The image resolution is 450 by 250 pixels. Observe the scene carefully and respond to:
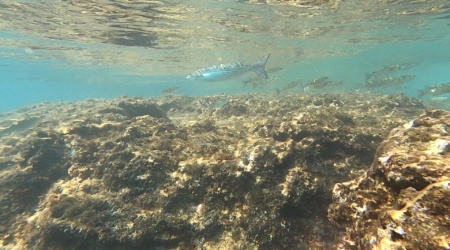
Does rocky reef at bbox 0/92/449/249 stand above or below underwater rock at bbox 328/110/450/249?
below

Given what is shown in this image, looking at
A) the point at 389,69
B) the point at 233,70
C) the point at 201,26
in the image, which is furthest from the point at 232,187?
the point at 389,69

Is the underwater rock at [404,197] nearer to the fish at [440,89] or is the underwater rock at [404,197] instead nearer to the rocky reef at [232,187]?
the rocky reef at [232,187]

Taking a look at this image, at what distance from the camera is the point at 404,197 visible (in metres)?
2.95

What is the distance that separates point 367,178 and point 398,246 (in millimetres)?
1397

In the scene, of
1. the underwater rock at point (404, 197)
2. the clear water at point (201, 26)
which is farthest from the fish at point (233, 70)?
the underwater rock at point (404, 197)

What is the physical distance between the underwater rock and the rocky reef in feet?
0.05

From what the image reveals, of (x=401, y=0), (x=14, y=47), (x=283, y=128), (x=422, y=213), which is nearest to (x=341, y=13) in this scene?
(x=401, y=0)

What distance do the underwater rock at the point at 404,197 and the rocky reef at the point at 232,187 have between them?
0.05 ft

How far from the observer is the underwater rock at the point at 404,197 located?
256cm

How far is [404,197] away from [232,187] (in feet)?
9.94

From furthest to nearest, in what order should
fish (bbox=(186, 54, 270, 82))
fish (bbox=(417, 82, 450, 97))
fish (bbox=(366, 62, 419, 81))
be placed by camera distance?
fish (bbox=(366, 62, 419, 81)), fish (bbox=(417, 82, 450, 97)), fish (bbox=(186, 54, 270, 82))

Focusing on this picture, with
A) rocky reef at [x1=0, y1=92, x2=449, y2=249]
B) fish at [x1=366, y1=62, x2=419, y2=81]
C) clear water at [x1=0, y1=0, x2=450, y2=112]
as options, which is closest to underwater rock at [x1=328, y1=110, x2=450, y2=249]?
rocky reef at [x1=0, y1=92, x2=449, y2=249]

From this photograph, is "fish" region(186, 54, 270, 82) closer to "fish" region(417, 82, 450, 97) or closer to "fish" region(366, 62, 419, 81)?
"fish" region(417, 82, 450, 97)

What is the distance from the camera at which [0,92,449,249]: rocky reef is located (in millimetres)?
3357
